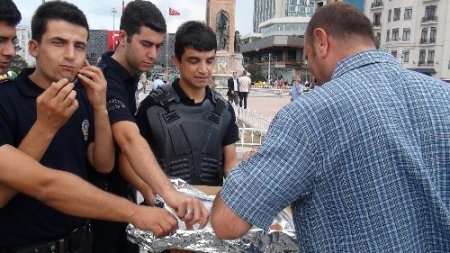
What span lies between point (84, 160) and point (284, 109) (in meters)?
1.12

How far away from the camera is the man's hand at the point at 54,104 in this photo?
162cm

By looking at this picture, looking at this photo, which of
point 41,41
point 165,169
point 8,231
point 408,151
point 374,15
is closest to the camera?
point 408,151

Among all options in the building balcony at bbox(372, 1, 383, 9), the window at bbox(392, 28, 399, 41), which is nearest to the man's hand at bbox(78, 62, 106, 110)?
the window at bbox(392, 28, 399, 41)

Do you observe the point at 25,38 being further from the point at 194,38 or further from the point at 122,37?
the point at 194,38

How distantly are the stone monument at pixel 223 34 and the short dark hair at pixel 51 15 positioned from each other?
21.5m

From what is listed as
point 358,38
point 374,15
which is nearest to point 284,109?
point 358,38

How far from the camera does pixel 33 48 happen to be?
80.3 inches

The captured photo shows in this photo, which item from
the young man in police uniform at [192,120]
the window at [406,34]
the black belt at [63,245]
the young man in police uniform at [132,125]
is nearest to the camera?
the black belt at [63,245]

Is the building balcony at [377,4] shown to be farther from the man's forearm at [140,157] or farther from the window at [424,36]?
the man's forearm at [140,157]

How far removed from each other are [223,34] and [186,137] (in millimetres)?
23289

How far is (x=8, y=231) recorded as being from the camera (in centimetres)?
183

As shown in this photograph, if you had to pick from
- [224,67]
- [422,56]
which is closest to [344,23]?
[224,67]

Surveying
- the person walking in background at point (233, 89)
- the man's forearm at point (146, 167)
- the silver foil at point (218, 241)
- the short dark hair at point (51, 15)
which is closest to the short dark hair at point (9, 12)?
the short dark hair at point (51, 15)

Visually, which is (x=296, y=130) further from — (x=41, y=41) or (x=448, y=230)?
(x=41, y=41)
